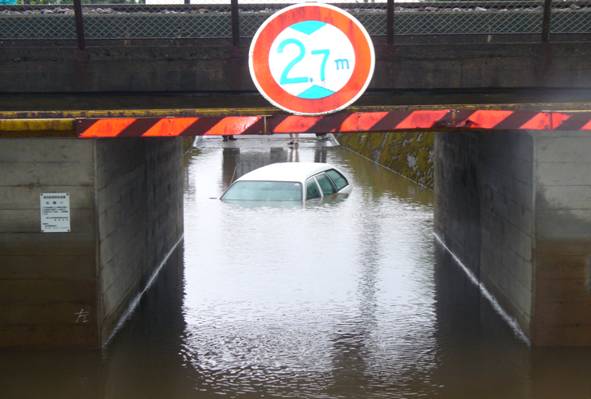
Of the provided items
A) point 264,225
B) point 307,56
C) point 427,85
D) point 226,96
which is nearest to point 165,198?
point 264,225

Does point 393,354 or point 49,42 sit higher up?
point 49,42

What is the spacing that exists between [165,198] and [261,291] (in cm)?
395

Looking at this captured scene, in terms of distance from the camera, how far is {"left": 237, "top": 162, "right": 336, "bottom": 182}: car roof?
22.0 meters

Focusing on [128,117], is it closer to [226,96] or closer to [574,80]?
[226,96]

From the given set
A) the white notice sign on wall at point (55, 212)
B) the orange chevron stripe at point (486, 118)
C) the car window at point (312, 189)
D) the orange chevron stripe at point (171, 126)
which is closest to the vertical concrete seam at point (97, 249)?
the white notice sign on wall at point (55, 212)

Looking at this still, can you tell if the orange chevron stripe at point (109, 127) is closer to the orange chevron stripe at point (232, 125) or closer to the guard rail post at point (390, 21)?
the orange chevron stripe at point (232, 125)

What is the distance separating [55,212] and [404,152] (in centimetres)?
2291

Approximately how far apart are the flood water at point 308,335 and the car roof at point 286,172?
2951 millimetres

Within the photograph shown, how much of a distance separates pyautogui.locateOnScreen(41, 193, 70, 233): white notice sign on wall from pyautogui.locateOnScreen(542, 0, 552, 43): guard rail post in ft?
20.9

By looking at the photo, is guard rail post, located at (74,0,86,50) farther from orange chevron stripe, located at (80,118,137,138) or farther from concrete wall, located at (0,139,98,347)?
orange chevron stripe, located at (80,118,137,138)

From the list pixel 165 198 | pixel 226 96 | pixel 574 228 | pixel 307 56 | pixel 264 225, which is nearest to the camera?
pixel 307 56

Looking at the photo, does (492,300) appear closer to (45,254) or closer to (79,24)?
(45,254)

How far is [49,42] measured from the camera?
36.2 ft

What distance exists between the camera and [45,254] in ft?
34.4
